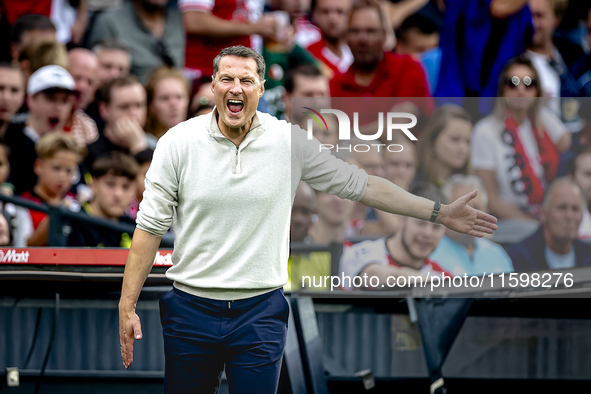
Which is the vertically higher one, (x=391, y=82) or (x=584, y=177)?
Answer: (x=391, y=82)

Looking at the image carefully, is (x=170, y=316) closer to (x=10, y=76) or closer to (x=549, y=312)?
(x=549, y=312)

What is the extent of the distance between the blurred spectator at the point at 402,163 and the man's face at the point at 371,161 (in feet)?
0.10

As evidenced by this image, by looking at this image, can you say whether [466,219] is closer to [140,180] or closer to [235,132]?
[235,132]

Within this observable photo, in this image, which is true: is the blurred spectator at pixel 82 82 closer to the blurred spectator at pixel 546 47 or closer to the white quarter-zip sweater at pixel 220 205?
the white quarter-zip sweater at pixel 220 205

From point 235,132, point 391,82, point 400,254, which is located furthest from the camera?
point 391,82

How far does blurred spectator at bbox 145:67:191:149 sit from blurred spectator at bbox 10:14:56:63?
1.00 metres

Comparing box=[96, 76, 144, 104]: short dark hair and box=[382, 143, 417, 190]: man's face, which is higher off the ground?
box=[96, 76, 144, 104]: short dark hair

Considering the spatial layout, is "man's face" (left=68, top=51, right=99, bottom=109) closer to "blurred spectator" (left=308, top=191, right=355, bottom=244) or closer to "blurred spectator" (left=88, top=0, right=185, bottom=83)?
"blurred spectator" (left=88, top=0, right=185, bottom=83)

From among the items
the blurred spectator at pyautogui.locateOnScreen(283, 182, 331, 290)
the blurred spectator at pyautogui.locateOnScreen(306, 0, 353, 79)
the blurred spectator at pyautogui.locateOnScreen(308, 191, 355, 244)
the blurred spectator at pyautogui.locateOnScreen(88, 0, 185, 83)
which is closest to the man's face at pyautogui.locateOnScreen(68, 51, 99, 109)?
the blurred spectator at pyautogui.locateOnScreen(88, 0, 185, 83)

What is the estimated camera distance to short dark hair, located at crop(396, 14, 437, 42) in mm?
6547

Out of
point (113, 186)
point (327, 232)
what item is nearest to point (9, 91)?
point (113, 186)

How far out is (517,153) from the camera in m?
4.54

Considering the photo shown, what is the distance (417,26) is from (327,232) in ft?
10.9

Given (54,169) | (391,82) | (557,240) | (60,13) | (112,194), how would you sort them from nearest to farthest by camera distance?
(557,240)
(112,194)
(54,169)
(391,82)
(60,13)
